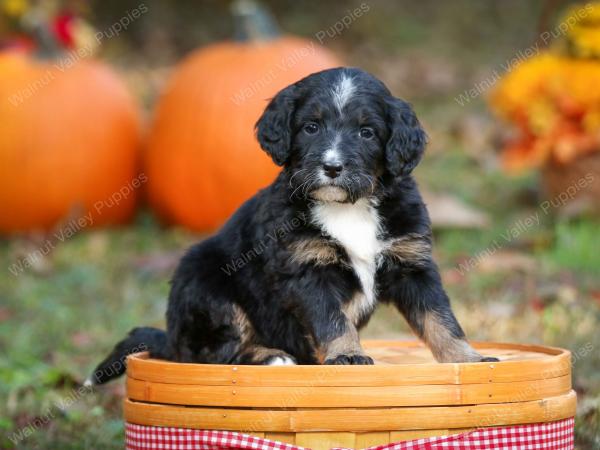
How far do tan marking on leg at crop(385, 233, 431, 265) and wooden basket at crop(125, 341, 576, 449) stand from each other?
21.7 inches

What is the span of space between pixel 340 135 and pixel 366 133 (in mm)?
126

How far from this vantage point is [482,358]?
352 centimetres

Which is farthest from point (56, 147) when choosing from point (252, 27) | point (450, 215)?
point (450, 215)

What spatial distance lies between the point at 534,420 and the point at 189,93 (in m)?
6.66

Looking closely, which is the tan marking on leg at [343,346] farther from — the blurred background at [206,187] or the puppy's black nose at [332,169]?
the blurred background at [206,187]

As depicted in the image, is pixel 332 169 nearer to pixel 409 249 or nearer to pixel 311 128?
pixel 311 128

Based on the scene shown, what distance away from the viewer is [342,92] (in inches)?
141

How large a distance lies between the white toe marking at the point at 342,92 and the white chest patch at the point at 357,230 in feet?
1.18

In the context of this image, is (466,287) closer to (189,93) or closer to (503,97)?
(503,97)

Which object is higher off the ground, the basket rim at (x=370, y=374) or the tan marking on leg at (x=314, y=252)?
the tan marking on leg at (x=314, y=252)

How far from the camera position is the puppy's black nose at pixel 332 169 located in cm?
343

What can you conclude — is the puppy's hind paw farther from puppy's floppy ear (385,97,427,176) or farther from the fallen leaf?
the fallen leaf

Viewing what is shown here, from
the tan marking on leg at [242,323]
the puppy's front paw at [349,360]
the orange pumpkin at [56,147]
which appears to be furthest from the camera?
the orange pumpkin at [56,147]

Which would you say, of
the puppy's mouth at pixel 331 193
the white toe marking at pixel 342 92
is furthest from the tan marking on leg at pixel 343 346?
the white toe marking at pixel 342 92
